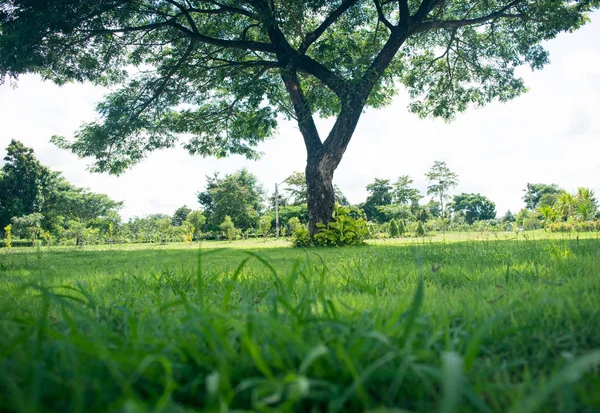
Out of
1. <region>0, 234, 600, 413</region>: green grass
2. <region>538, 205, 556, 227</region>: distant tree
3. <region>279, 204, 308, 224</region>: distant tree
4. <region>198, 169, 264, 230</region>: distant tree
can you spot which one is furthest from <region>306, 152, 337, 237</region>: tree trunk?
<region>279, 204, 308, 224</region>: distant tree

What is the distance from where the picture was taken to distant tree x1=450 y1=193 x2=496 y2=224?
66000 mm

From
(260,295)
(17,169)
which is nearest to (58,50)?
(260,295)

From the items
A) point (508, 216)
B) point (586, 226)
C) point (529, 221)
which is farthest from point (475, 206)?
point (586, 226)

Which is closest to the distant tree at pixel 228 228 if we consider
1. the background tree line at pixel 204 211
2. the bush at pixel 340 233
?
the background tree line at pixel 204 211

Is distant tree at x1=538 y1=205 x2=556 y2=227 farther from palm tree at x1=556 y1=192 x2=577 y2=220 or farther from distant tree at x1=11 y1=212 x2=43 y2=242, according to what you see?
distant tree at x1=11 y1=212 x2=43 y2=242

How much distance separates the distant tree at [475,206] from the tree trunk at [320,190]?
61313 mm

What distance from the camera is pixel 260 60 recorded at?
1135 cm

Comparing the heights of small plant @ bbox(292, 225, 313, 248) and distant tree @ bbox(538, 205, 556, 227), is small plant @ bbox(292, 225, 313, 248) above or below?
below

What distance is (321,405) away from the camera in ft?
2.40

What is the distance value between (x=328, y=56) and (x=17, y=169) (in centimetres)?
4120

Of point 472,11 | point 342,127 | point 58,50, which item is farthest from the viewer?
point 472,11

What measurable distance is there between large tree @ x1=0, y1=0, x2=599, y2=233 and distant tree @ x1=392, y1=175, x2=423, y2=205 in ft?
138

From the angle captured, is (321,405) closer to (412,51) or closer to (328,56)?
(328,56)

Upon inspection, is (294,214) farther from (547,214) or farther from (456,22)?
(456,22)
